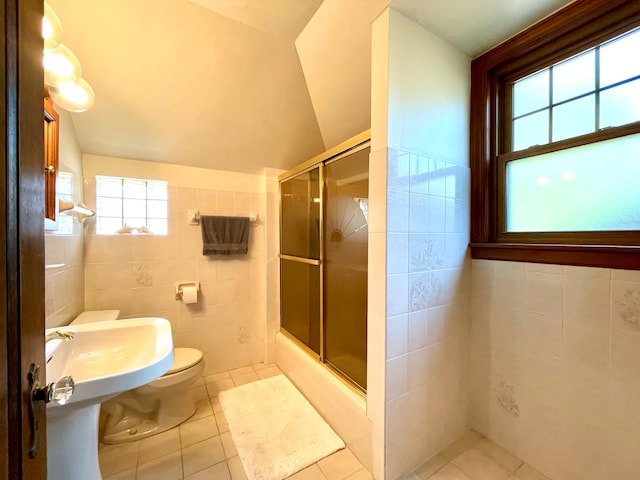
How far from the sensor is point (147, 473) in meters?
1.36

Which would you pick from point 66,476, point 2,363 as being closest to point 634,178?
point 2,363

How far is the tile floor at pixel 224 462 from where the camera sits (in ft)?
4.41

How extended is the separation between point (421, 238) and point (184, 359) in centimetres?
172

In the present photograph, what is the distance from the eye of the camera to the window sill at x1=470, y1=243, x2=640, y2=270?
1102mm

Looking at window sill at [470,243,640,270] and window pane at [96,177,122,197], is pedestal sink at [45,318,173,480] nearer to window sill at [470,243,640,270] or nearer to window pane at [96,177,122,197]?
window pane at [96,177,122,197]

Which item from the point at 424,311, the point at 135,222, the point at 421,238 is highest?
the point at 135,222

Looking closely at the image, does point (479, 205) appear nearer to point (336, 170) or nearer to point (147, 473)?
point (336, 170)

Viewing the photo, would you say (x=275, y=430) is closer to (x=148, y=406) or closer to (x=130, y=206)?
(x=148, y=406)

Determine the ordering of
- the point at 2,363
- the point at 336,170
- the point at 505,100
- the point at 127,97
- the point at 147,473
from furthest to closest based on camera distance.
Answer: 1. the point at 336,170
2. the point at 127,97
3. the point at 505,100
4. the point at 147,473
5. the point at 2,363

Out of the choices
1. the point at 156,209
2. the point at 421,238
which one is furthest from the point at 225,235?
the point at 421,238

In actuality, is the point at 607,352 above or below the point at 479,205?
below

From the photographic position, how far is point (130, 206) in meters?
2.03

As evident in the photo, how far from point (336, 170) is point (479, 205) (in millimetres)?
918

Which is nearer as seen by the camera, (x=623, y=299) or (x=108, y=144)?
(x=623, y=299)
